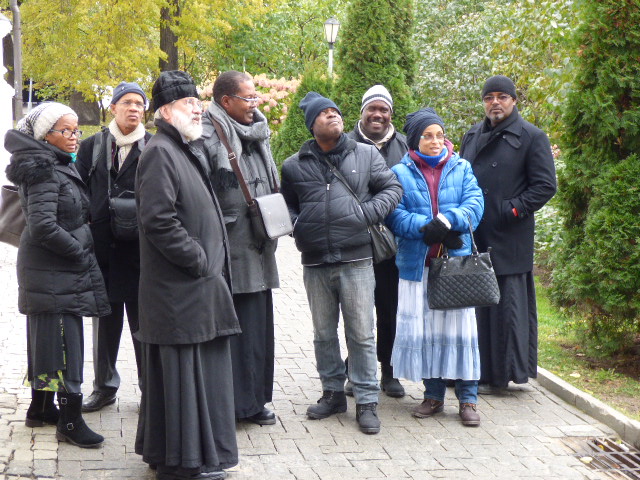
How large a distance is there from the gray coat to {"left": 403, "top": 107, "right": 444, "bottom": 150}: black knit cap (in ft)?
3.34

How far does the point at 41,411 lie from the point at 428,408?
2.51 m

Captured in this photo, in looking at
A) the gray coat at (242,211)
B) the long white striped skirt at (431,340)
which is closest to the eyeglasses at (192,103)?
the gray coat at (242,211)

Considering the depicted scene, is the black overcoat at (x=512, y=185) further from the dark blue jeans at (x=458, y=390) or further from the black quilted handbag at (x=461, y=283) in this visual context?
the dark blue jeans at (x=458, y=390)

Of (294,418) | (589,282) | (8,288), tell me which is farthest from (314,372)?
(8,288)

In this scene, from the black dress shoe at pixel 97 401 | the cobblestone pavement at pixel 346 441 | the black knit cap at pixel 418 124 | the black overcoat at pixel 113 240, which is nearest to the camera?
the cobblestone pavement at pixel 346 441

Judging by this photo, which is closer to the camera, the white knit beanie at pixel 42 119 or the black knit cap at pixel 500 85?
the white knit beanie at pixel 42 119

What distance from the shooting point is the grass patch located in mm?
6566

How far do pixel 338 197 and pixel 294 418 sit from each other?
4.95 ft

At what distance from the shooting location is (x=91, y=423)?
585cm

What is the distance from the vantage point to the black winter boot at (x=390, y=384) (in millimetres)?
6617

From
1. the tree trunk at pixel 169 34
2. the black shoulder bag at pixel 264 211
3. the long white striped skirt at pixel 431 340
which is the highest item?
the tree trunk at pixel 169 34

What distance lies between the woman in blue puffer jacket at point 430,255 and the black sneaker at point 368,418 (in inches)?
14.1

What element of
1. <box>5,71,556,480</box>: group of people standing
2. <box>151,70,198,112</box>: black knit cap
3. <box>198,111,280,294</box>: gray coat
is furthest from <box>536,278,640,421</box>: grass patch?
<box>151,70,198,112</box>: black knit cap

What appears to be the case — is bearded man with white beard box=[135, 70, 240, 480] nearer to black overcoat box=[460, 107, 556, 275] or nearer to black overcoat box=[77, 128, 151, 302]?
black overcoat box=[77, 128, 151, 302]
